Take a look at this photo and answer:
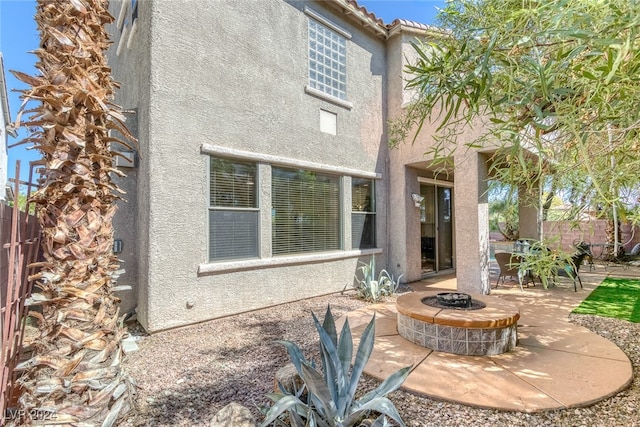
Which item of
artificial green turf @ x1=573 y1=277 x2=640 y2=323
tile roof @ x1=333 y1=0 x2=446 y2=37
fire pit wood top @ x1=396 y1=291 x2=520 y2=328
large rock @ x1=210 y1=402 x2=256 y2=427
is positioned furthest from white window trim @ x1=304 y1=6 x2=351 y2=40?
artificial green turf @ x1=573 y1=277 x2=640 y2=323

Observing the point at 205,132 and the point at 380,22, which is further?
the point at 380,22

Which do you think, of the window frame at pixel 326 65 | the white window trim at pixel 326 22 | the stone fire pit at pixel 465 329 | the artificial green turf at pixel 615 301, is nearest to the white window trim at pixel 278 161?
the window frame at pixel 326 65

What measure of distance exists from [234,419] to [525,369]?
134 inches

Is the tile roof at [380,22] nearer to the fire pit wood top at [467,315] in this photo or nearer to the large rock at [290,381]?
the fire pit wood top at [467,315]

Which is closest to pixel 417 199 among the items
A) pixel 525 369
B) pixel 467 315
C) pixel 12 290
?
pixel 467 315

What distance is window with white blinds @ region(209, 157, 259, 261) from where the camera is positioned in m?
6.02

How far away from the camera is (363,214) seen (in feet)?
29.7

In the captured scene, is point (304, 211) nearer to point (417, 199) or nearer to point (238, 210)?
point (238, 210)

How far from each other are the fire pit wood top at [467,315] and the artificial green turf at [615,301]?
3.03 m

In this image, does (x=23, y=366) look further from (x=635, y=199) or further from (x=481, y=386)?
(x=635, y=199)

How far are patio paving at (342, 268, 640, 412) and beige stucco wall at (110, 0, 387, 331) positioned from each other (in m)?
2.59

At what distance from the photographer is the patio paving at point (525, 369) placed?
3029 millimetres

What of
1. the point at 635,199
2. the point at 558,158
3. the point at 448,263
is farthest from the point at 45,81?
the point at 448,263

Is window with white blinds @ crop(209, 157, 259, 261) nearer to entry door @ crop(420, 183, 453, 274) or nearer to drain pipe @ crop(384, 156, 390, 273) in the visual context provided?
drain pipe @ crop(384, 156, 390, 273)
